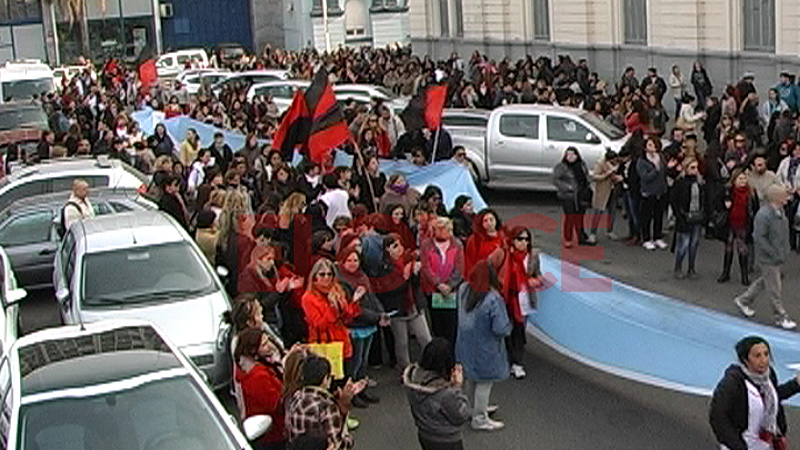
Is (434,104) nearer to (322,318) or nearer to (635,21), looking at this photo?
(322,318)

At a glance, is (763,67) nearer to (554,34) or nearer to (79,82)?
(554,34)

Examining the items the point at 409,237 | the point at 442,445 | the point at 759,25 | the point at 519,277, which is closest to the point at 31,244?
the point at 409,237

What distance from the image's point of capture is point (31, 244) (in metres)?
18.1

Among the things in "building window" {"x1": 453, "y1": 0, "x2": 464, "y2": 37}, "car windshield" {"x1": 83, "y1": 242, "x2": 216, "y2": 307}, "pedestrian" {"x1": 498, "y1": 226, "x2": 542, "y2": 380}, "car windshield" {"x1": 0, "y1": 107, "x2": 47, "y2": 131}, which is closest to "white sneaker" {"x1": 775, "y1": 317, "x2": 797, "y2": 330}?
"pedestrian" {"x1": 498, "y1": 226, "x2": 542, "y2": 380}

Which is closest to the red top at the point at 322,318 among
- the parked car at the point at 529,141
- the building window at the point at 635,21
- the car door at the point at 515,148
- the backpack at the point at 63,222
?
the backpack at the point at 63,222

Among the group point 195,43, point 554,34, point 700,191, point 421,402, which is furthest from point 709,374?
point 195,43

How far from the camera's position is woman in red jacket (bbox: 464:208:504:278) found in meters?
13.1

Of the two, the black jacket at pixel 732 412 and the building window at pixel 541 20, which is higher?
the building window at pixel 541 20

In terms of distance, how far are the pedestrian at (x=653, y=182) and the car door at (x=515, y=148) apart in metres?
4.20

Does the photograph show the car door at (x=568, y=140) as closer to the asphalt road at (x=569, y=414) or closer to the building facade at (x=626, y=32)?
the asphalt road at (x=569, y=414)

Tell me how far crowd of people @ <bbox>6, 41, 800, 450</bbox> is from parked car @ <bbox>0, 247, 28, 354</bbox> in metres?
2.10

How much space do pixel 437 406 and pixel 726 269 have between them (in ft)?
28.1

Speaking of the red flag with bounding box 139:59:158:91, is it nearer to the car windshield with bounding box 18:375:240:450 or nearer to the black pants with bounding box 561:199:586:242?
the black pants with bounding box 561:199:586:242

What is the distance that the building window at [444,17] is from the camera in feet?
154
